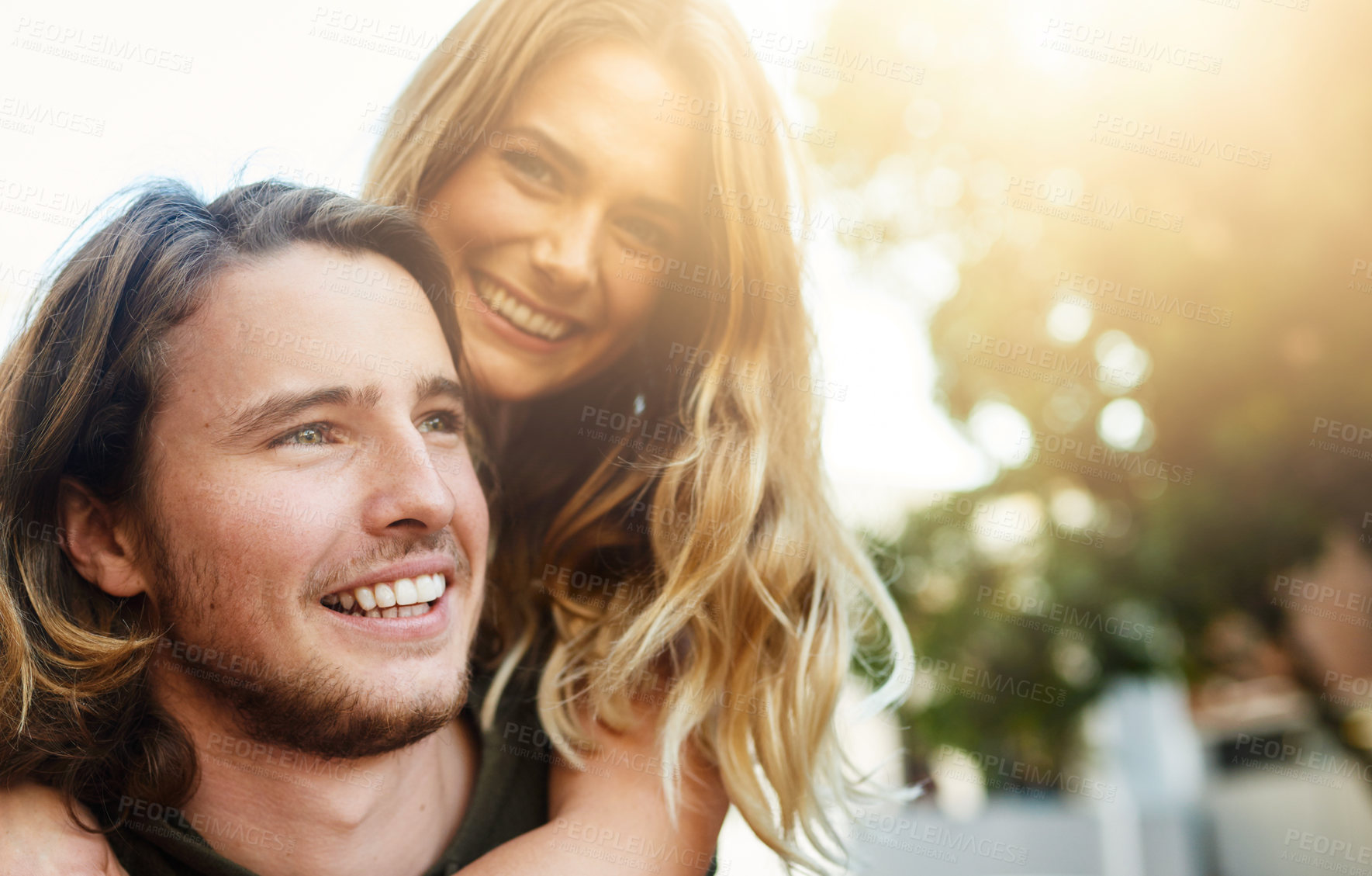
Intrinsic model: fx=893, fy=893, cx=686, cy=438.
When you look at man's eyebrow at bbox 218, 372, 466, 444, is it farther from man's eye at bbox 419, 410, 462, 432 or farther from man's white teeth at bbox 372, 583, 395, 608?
man's white teeth at bbox 372, 583, 395, 608

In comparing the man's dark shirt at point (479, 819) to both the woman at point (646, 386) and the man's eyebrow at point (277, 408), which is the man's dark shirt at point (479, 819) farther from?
the man's eyebrow at point (277, 408)

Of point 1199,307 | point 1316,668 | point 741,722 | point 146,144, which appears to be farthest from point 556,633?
point 1316,668

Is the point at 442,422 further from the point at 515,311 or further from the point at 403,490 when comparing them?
the point at 515,311

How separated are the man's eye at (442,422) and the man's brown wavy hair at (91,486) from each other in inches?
19.1

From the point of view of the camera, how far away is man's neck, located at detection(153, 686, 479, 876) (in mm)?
1868

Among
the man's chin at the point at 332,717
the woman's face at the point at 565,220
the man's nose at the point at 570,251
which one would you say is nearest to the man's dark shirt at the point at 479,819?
the man's chin at the point at 332,717

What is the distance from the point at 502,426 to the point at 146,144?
1.05m

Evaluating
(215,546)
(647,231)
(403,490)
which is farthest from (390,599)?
(647,231)

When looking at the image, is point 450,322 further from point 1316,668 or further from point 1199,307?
point 1316,668

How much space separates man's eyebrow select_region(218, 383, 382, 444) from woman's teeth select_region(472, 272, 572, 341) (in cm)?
45

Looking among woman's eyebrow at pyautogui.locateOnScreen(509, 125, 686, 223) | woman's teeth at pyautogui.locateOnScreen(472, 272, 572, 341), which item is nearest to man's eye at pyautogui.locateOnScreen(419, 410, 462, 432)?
woman's teeth at pyautogui.locateOnScreen(472, 272, 572, 341)

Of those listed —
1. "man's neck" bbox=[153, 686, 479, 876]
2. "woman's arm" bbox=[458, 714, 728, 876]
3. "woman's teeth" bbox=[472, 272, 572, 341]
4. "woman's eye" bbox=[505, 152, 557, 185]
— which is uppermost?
"woman's eye" bbox=[505, 152, 557, 185]

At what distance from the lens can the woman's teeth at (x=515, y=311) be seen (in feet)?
7.16

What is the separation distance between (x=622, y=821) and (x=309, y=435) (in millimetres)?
1137
